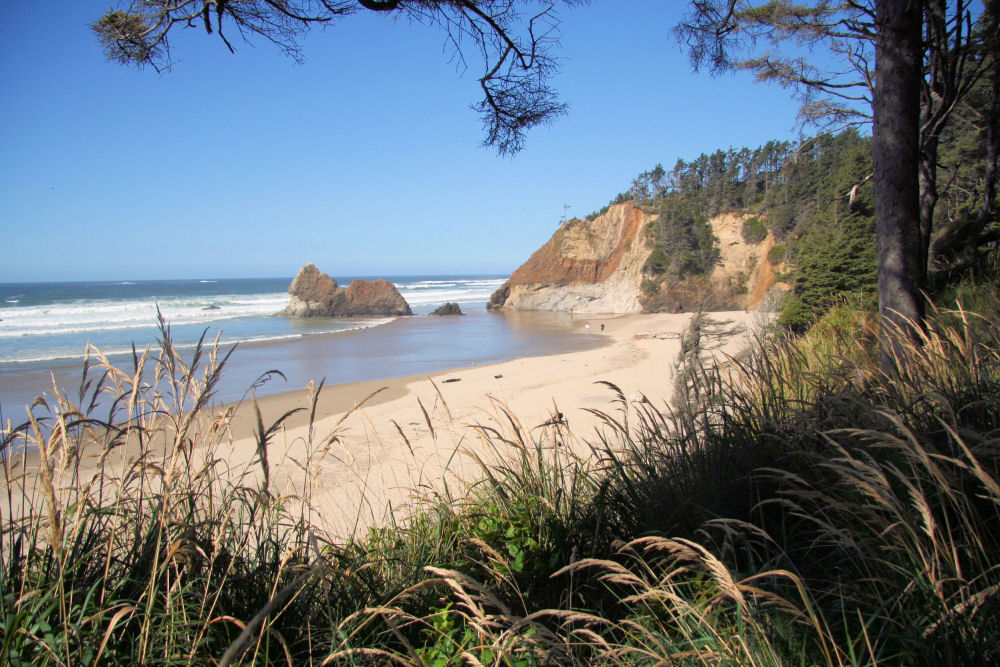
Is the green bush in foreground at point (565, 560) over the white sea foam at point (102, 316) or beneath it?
beneath

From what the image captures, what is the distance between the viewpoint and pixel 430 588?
1.88m

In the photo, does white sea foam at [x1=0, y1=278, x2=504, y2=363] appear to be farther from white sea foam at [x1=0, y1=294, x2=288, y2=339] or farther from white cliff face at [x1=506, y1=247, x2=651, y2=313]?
white cliff face at [x1=506, y1=247, x2=651, y2=313]

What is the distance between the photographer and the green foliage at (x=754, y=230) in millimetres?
31781

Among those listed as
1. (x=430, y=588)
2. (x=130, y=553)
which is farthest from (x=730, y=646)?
(x=130, y=553)

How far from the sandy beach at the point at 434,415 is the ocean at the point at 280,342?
2.05 meters

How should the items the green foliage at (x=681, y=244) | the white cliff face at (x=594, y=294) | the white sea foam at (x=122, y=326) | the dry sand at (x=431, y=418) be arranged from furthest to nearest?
the white cliff face at (x=594, y=294) < the green foliage at (x=681, y=244) < the white sea foam at (x=122, y=326) < the dry sand at (x=431, y=418)

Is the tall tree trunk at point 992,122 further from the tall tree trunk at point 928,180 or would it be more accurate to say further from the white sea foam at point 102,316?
the white sea foam at point 102,316

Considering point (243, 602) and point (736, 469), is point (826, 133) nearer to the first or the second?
point (736, 469)

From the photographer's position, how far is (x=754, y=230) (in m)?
32.1

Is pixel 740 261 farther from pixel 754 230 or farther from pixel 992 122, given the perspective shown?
pixel 992 122

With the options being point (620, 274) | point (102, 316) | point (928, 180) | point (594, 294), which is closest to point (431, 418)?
point (928, 180)

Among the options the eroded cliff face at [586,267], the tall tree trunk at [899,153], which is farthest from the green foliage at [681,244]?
the tall tree trunk at [899,153]

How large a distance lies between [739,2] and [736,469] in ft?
19.5

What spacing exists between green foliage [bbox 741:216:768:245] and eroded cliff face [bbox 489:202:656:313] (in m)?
6.02
